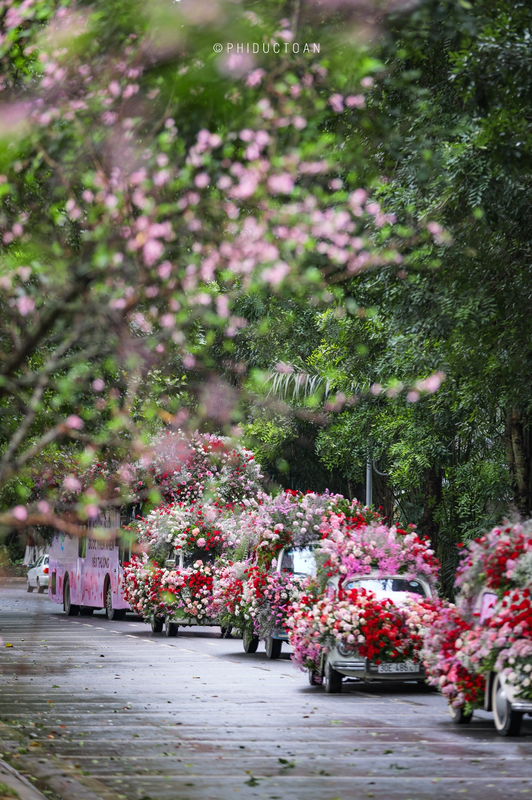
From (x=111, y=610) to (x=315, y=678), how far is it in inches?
753

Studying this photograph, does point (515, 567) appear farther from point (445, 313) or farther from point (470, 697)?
point (445, 313)

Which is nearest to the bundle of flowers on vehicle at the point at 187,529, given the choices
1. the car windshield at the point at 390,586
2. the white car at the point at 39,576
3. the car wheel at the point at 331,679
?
the car windshield at the point at 390,586

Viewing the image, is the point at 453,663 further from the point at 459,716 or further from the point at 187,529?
the point at 187,529

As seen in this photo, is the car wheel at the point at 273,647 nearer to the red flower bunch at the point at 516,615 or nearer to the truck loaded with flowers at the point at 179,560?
the truck loaded with flowers at the point at 179,560

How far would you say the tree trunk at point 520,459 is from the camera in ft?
83.7

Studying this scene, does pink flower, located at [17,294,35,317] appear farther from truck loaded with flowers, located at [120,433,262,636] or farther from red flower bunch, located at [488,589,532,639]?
truck loaded with flowers, located at [120,433,262,636]

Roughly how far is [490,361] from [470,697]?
6436mm

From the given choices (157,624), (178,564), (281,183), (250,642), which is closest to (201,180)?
(281,183)

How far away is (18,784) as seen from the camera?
33.1 ft

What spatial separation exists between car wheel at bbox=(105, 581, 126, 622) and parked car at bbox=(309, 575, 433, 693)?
60.4ft

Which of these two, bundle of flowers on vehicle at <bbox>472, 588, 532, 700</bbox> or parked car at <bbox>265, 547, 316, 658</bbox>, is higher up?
parked car at <bbox>265, 547, 316, 658</bbox>

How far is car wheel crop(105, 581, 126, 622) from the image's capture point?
36.8 m

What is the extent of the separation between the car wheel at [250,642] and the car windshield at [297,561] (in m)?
1.93

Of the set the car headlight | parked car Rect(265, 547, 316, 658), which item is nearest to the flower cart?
parked car Rect(265, 547, 316, 658)
